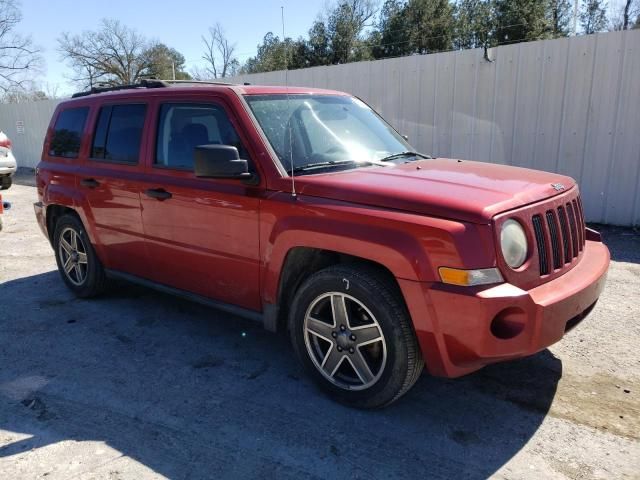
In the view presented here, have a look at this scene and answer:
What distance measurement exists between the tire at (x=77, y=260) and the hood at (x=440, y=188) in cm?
276

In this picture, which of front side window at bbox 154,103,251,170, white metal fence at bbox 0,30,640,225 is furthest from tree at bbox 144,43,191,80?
front side window at bbox 154,103,251,170

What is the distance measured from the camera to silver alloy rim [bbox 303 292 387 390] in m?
3.09

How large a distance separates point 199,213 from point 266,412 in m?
1.47

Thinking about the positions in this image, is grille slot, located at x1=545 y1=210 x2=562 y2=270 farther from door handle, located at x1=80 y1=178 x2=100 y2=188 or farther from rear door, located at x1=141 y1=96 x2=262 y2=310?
door handle, located at x1=80 y1=178 x2=100 y2=188

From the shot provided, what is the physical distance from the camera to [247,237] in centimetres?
355

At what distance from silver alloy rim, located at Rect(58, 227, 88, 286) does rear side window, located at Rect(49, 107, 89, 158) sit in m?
0.77

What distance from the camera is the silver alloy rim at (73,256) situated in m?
5.18

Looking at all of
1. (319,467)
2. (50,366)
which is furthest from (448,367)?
(50,366)

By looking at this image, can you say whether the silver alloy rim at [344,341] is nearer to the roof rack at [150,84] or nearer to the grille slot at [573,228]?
the grille slot at [573,228]

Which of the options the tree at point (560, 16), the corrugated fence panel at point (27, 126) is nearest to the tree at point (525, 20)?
the tree at point (560, 16)

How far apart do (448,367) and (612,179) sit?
247 inches

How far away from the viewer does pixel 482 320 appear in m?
2.59

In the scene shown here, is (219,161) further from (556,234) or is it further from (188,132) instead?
(556,234)

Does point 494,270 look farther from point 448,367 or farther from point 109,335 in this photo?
point 109,335
